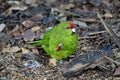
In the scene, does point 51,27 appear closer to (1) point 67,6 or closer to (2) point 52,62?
(1) point 67,6

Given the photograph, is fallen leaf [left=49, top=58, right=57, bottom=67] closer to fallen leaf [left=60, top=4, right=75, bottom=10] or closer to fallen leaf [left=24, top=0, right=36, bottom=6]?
fallen leaf [left=60, top=4, right=75, bottom=10]

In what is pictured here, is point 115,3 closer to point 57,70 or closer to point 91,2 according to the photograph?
point 91,2

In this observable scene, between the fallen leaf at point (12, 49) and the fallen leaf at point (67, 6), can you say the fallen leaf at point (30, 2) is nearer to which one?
the fallen leaf at point (67, 6)

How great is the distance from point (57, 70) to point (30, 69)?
299 millimetres

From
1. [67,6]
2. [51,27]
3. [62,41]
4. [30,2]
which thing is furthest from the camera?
[30,2]

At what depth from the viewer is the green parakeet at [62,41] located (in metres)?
4.07

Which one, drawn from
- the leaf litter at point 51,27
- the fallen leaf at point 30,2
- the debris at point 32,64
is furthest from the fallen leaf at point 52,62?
the fallen leaf at point 30,2

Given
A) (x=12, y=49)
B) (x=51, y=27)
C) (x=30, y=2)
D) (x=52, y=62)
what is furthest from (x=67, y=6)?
(x=52, y=62)

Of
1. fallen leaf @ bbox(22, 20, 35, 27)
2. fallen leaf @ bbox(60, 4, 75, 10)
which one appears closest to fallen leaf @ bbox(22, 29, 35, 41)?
fallen leaf @ bbox(22, 20, 35, 27)

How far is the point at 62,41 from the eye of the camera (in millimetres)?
4078

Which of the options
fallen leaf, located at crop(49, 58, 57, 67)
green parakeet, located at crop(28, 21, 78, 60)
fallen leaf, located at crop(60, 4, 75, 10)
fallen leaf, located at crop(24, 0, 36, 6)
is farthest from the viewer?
fallen leaf, located at crop(24, 0, 36, 6)

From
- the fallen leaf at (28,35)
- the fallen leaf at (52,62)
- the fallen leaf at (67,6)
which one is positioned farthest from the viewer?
the fallen leaf at (67,6)

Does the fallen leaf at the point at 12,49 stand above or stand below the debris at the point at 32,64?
above

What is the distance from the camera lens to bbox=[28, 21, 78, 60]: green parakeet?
13.4ft
